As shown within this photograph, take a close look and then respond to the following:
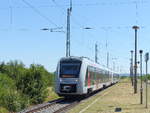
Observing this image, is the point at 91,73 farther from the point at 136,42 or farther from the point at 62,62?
the point at 136,42

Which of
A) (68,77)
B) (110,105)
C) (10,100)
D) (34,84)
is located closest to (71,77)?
(68,77)

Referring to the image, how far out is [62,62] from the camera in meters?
26.3

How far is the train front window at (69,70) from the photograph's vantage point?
2581 cm

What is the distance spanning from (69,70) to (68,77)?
58cm

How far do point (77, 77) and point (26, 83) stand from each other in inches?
148

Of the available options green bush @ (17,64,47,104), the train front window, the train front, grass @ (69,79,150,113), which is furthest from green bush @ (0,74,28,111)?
the train front window

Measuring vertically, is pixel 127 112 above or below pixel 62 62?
below

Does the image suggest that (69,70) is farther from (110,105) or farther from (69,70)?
(110,105)

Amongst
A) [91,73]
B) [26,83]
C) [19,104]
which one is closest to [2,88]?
[19,104]

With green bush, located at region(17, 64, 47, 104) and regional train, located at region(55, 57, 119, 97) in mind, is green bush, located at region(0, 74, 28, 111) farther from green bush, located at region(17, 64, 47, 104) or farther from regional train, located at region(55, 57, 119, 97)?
regional train, located at region(55, 57, 119, 97)

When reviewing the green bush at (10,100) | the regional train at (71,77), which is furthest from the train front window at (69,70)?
the green bush at (10,100)

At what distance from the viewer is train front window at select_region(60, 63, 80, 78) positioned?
25.8 metres

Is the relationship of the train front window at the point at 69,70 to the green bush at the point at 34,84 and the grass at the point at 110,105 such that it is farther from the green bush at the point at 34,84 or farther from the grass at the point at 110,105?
the grass at the point at 110,105

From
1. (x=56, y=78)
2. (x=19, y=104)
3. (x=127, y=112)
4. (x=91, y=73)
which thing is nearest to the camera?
(x=127, y=112)
